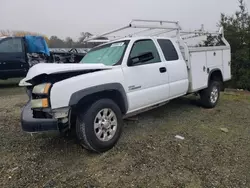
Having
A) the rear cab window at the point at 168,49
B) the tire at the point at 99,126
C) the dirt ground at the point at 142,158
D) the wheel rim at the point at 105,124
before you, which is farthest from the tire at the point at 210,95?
the wheel rim at the point at 105,124

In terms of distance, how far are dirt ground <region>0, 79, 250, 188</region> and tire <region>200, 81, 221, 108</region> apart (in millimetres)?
932

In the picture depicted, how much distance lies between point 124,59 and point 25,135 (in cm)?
228

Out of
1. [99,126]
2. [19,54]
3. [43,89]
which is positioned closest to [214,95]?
[99,126]

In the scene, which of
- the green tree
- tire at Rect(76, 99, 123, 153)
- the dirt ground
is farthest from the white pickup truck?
the green tree

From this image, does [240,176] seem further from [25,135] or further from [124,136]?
[25,135]

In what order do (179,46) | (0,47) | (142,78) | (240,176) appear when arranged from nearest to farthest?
(240,176), (142,78), (179,46), (0,47)

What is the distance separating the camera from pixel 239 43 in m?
12.5

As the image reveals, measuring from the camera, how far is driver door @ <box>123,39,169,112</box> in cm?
379

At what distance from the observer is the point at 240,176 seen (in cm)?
281

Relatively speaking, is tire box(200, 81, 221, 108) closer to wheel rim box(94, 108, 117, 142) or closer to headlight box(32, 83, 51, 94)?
wheel rim box(94, 108, 117, 142)

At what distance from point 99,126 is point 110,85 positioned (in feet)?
2.08

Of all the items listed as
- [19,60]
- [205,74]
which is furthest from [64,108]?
[19,60]

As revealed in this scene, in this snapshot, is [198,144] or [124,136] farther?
[124,136]

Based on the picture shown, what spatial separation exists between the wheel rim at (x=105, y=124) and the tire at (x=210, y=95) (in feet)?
10.2
